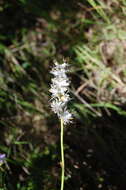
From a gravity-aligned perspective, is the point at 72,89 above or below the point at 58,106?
above

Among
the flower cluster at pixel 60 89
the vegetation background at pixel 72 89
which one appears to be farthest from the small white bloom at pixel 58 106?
the vegetation background at pixel 72 89

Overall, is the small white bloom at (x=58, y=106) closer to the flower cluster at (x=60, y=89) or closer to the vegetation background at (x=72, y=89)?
the flower cluster at (x=60, y=89)

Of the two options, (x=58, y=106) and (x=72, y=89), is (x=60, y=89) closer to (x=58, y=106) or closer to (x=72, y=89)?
(x=58, y=106)

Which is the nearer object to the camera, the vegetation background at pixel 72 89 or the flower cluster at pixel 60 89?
the flower cluster at pixel 60 89

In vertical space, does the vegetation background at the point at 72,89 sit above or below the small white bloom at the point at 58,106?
above

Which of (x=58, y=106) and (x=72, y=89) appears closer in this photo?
(x=58, y=106)

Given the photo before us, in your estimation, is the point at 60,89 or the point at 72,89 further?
the point at 72,89

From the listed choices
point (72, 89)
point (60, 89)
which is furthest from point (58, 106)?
point (72, 89)

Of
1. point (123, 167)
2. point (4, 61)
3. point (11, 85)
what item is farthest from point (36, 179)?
point (4, 61)
